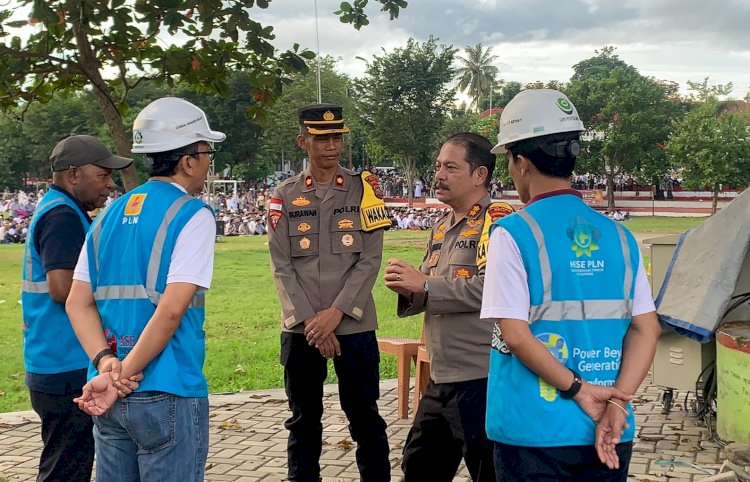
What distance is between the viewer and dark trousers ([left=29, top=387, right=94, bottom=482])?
3773 mm

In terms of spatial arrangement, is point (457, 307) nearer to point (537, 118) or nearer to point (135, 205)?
point (537, 118)

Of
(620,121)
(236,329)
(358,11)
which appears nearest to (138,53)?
(358,11)

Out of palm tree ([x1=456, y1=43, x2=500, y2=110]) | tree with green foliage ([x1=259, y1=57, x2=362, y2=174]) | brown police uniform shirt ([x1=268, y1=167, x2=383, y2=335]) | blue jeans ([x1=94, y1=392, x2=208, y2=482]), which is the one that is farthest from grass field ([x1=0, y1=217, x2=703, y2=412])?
palm tree ([x1=456, y1=43, x2=500, y2=110])

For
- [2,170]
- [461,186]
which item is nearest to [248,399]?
[461,186]

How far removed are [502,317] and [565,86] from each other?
56.7 meters

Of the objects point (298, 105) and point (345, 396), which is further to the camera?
point (298, 105)

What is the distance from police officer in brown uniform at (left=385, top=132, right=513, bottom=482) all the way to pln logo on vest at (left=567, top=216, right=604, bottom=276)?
1.13 metres

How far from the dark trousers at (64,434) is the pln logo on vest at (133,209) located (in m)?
1.20

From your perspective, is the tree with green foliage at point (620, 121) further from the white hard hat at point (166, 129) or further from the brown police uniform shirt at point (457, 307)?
the white hard hat at point (166, 129)

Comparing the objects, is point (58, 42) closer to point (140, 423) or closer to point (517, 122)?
point (140, 423)

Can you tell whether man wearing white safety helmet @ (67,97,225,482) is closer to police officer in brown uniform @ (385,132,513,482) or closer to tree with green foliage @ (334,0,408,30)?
police officer in brown uniform @ (385,132,513,482)

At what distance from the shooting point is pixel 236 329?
11.8 m

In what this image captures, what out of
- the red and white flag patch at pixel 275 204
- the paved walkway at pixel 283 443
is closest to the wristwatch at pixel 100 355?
the red and white flag patch at pixel 275 204

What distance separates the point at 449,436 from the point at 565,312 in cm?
152
